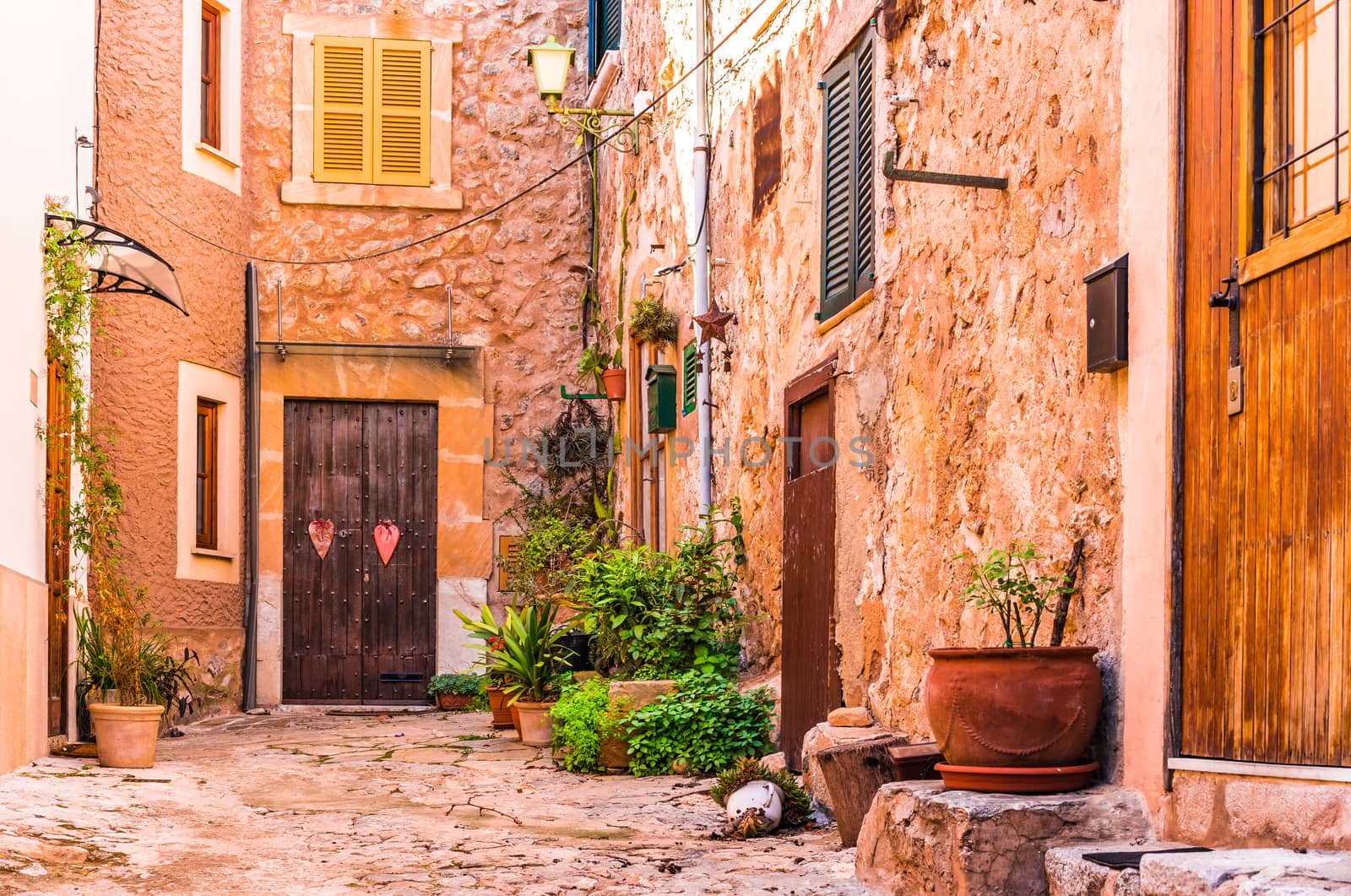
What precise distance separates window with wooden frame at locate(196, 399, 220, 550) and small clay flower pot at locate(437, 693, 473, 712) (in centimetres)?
223

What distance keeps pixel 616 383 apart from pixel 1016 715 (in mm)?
8151

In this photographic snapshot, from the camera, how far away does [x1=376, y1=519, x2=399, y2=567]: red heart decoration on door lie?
13062 millimetres

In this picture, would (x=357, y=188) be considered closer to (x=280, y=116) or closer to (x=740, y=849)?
(x=280, y=116)

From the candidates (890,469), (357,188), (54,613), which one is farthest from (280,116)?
(890,469)

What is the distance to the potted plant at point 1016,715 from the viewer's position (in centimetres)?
414

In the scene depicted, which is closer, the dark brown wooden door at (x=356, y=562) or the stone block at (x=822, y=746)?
the stone block at (x=822, y=746)

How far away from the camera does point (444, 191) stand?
13445 millimetres

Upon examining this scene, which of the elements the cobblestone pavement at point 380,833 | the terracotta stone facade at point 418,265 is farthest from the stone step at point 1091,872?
the terracotta stone facade at point 418,265

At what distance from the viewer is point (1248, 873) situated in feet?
9.89

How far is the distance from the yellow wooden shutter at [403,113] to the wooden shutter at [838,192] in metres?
6.84

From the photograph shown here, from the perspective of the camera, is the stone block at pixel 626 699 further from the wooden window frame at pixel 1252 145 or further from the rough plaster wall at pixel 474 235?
the rough plaster wall at pixel 474 235

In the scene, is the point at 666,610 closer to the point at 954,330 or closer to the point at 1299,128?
the point at 954,330

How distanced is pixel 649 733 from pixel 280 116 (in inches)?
302

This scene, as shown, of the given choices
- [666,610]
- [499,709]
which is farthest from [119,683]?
[666,610]
